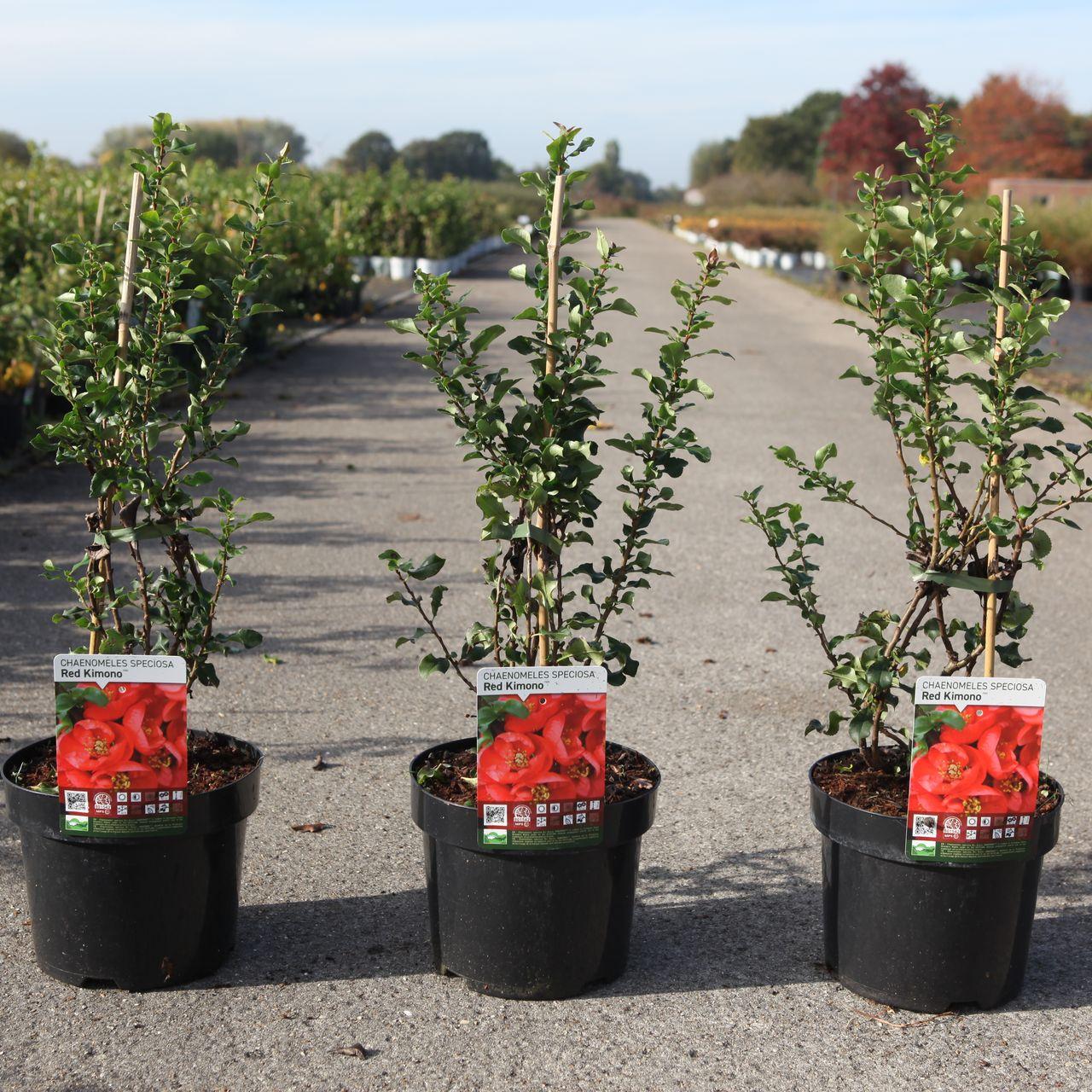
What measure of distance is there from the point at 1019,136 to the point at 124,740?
2031 inches

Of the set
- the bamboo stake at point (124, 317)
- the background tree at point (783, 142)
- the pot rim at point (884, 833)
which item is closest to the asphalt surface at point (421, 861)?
the pot rim at point (884, 833)

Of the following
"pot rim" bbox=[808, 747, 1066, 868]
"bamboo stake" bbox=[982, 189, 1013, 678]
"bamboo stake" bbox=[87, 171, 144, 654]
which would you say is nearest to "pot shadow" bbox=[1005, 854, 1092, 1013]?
"pot rim" bbox=[808, 747, 1066, 868]

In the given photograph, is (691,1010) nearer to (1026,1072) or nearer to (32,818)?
(1026,1072)

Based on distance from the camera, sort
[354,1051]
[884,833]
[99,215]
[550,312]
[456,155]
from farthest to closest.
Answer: [456,155] → [99,215] → [550,312] → [884,833] → [354,1051]

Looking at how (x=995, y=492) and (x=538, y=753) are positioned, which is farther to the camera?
(x=995, y=492)

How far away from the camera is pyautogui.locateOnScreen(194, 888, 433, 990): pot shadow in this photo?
2.85 metres

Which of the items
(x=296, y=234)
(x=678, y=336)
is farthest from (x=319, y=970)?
(x=296, y=234)

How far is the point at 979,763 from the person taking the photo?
102 inches

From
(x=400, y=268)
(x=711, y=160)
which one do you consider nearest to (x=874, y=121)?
(x=400, y=268)

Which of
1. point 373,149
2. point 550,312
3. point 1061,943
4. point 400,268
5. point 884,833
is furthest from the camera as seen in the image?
point 373,149

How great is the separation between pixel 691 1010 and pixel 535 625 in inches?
34.1

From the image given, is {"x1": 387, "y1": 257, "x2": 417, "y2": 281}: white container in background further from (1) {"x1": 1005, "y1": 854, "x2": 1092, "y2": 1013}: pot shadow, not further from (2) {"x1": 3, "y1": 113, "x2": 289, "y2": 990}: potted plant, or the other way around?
(1) {"x1": 1005, "y1": 854, "x2": 1092, "y2": 1013}: pot shadow

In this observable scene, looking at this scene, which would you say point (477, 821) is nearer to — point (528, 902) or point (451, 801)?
point (451, 801)

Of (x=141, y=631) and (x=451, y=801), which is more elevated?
(x=141, y=631)
